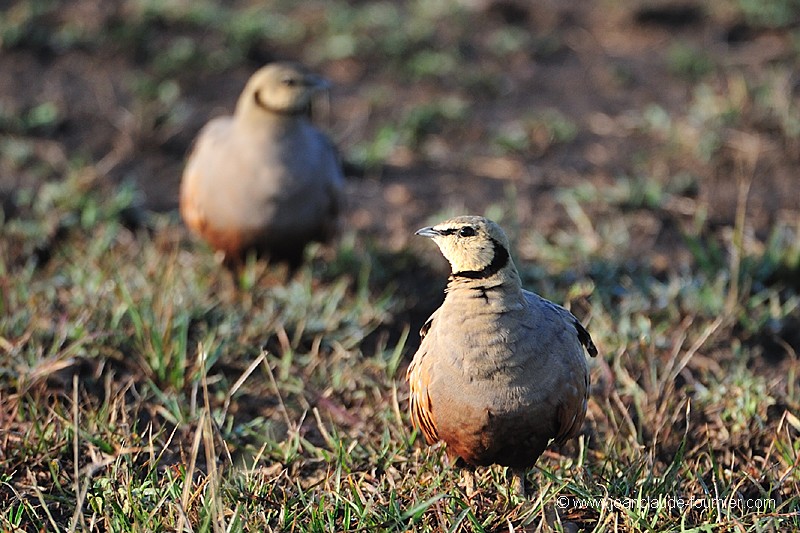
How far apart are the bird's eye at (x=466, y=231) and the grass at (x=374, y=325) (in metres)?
0.82

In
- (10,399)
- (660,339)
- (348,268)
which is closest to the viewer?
(10,399)

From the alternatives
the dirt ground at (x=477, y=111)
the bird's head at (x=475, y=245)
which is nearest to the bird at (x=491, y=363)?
the bird's head at (x=475, y=245)

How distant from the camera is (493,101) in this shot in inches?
277

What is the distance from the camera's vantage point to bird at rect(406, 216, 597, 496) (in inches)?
115

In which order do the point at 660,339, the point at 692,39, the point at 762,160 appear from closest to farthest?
1. the point at 660,339
2. the point at 762,160
3. the point at 692,39

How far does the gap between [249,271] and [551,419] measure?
6.87ft

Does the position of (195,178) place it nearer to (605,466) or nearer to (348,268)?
(348,268)

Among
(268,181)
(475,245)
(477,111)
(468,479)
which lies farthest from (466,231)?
(477,111)

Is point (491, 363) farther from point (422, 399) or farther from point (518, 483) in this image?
point (518, 483)

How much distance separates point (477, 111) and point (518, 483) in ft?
13.4

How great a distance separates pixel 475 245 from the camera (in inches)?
116

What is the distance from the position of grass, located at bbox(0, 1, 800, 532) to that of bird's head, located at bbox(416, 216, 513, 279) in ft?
2.34

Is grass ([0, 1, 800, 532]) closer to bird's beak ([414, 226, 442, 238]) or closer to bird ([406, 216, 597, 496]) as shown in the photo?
bird ([406, 216, 597, 496])

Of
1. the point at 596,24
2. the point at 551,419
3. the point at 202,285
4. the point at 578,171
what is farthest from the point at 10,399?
the point at 596,24
